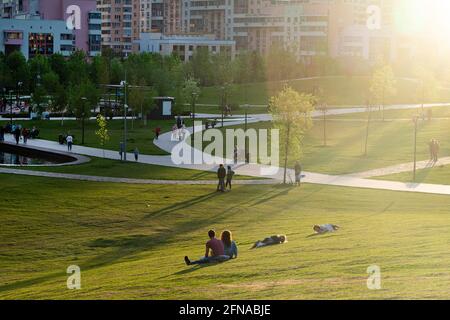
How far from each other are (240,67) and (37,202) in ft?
328

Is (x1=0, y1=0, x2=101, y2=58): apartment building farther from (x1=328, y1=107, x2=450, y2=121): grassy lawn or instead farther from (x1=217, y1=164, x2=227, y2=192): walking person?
(x1=217, y1=164, x2=227, y2=192): walking person

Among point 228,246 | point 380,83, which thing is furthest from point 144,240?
point 380,83

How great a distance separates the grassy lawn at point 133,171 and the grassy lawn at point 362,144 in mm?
4839

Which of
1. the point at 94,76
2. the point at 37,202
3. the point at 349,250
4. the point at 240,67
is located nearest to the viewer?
the point at 349,250

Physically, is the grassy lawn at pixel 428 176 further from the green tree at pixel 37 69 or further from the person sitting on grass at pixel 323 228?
the green tree at pixel 37 69

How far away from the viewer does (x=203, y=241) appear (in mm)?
30234

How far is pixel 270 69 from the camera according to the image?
14188 centimetres

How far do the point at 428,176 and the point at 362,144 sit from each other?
748 inches

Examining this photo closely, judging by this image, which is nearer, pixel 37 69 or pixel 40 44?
pixel 37 69

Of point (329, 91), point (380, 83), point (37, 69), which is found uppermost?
point (380, 83)

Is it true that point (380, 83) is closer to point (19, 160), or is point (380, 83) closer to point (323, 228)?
point (19, 160)

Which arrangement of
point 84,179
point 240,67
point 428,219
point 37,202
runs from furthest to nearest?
point 240,67
point 84,179
point 37,202
point 428,219

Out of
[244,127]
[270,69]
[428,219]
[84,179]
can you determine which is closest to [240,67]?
[270,69]

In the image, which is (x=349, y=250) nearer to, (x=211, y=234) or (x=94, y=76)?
(x=211, y=234)
